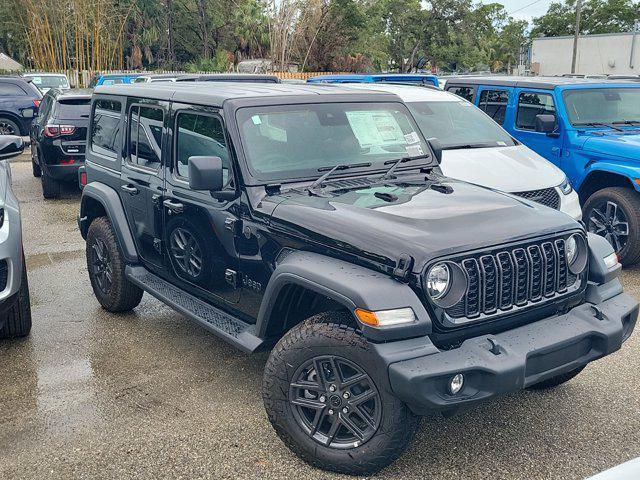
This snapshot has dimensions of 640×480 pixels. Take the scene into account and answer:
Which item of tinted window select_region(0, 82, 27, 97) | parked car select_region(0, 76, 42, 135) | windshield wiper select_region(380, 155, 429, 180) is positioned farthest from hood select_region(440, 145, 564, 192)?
tinted window select_region(0, 82, 27, 97)

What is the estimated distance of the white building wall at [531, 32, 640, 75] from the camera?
40438mm

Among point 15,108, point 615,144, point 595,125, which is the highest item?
point 595,125

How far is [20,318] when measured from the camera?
5016mm

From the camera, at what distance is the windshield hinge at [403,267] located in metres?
3.06

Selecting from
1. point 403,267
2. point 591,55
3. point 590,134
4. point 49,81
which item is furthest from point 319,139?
point 591,55

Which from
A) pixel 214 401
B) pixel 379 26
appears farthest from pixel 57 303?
pixel 379 26

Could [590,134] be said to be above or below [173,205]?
above

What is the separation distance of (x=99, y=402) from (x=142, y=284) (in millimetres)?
997

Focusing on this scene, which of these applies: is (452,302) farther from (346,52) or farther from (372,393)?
(346,52)

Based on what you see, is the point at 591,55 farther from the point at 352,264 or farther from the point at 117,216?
the point at 352,264

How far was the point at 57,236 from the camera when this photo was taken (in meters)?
8.53

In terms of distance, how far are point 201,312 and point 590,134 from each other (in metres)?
4.92

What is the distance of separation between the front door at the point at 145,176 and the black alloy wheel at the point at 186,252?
0.22 meters

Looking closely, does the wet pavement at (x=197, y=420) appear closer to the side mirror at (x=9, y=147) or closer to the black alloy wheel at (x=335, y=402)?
the black alloy wheel at (x=335, y=402)
